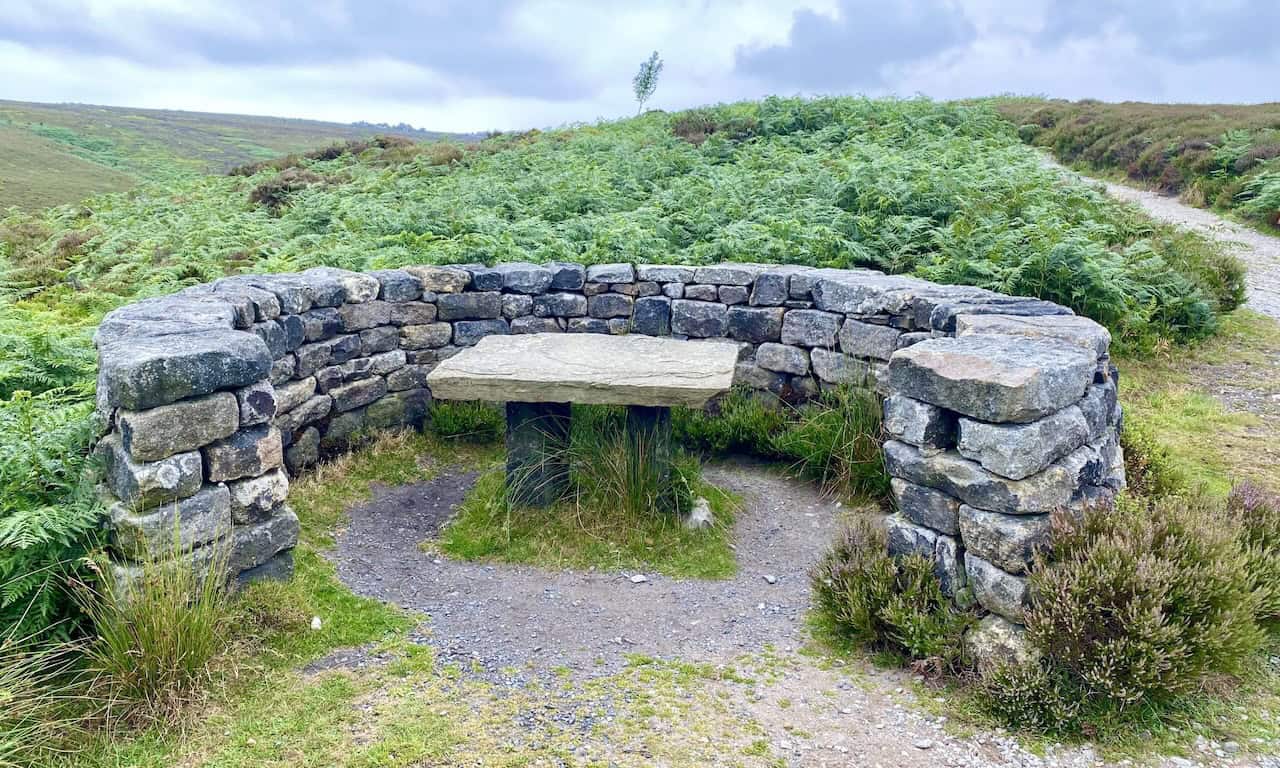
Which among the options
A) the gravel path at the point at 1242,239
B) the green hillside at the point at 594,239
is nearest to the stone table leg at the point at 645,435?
the green hillside at the point at 594,239

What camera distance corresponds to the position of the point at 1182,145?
17.7 m

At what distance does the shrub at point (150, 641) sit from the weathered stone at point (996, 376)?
315 cm

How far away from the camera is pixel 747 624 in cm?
413

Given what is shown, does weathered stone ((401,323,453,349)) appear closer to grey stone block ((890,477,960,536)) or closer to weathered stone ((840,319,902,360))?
weathered stone ((840,319,902,360))

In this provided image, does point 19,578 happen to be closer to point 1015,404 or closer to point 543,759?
point 543,759

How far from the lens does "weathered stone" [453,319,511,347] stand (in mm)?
6832

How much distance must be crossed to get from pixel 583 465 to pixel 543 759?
229 centimetres

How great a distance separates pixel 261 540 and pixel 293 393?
5.90 ft

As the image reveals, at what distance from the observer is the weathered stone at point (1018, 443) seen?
11.0 feet

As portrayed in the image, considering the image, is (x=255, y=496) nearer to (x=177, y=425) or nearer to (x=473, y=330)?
(x=177, y=425)

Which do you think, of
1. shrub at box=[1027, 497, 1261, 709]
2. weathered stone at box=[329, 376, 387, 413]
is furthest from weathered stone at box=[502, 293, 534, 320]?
shrub at box=[1027, 497, 1261, 709]

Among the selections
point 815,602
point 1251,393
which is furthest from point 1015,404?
point 1251,393

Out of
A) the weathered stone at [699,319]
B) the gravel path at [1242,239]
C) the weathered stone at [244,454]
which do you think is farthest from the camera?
the gravel path at [1242,239]

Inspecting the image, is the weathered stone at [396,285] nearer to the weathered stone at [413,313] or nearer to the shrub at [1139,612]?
the weathered stone at [413,313]
